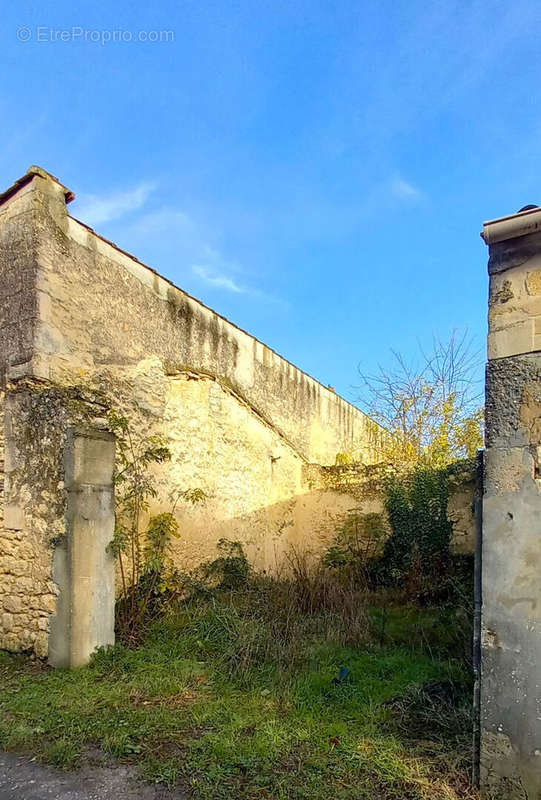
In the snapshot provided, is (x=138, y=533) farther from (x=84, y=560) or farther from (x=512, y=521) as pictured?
(x=512, y=521)

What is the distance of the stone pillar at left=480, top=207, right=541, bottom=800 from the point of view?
2.93m

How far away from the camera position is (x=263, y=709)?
4.29 metres

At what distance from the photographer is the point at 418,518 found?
918 centimetres

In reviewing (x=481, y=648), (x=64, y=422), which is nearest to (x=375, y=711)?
(x=481, y=648)

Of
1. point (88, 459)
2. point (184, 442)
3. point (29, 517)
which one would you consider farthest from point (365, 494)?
point (29, 517)

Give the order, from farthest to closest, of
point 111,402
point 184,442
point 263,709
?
point 184,442
point 111,402
point 263,709

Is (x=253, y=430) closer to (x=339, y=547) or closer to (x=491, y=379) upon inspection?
(x=339, y=547)

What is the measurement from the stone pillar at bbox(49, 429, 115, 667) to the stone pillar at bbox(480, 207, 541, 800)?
3923 millimetres

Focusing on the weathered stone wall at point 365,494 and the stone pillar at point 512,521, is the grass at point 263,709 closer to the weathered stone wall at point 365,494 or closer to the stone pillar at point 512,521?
the stone pillar at point 512,521

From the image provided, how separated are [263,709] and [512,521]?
8.73 ft

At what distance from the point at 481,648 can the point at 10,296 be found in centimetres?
614

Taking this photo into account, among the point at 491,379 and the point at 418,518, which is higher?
the point at 491,379

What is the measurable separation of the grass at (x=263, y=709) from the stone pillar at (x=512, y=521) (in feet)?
1.43

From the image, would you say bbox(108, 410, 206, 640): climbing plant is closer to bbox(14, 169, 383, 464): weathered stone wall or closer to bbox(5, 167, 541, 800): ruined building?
bbox(5, 167, 541, 800): ruined building
